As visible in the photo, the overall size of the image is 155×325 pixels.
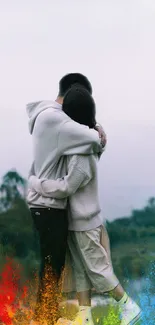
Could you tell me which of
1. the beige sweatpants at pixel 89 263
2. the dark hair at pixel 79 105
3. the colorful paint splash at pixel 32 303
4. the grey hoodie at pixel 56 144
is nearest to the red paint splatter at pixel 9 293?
the colorful paint splash at pixel 32 303

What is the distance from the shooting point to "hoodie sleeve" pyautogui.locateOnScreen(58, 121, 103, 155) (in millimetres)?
3584

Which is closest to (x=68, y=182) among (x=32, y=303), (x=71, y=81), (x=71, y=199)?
(x=71, y=199)

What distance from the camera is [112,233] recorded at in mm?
4031

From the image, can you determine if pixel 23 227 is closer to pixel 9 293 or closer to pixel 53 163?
pixel 9 293

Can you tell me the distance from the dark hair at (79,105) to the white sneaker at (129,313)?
3.08ft

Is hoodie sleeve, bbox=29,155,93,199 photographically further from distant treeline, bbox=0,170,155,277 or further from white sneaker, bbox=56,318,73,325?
white sneaker, bbox=56,318,73,325

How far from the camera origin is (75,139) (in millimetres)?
3584

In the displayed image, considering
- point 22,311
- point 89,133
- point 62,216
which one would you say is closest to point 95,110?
point 89,133

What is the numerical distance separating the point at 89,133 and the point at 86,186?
277 mm

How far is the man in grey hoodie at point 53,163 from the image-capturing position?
359cm

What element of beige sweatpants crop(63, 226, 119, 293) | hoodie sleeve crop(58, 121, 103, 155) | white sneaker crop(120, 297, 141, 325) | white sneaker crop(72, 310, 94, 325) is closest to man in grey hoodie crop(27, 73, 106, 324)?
hoodie sleeve crop(58, 121, 103, 155)

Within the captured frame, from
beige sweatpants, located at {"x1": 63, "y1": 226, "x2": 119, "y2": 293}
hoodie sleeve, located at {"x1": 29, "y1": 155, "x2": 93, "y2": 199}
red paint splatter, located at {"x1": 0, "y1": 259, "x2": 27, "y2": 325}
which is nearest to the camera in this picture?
hoodie sleeve, located at {"x1": 29, "y1": 155, "x2": 93, "y2": 199}

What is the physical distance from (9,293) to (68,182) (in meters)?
0.76

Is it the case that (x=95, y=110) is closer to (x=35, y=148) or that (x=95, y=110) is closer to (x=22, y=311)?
(x=35, y=148)
